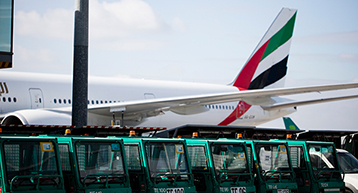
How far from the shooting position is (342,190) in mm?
8891

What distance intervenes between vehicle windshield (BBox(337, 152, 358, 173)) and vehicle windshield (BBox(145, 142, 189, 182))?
4.98 metres

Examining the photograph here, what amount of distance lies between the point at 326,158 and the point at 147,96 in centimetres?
1013

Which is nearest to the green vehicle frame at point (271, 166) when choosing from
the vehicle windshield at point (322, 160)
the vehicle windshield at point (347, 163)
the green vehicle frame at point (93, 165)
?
the vehicle windshield at point (322, 160)

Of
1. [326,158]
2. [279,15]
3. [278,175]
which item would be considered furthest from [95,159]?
[279,15]

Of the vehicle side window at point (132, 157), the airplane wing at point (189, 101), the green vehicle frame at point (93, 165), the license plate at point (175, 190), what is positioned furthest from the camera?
the airplane wing at point (189, 101)

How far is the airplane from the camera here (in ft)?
47.6

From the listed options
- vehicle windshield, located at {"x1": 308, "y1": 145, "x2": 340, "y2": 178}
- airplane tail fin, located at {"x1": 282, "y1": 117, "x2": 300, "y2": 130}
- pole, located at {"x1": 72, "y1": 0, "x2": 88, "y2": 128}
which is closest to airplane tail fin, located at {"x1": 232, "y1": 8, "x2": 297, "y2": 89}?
airplane tail fin, located at {"x1": 282, "y1": 117, "x2": 300, "y2": 130}

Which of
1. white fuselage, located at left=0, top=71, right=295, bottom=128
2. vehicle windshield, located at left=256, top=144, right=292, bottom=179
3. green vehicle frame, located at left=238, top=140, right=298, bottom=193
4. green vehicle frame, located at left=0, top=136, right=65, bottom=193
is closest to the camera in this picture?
green vehicle frame, located at left=0, top=136, right=65, bottom=193

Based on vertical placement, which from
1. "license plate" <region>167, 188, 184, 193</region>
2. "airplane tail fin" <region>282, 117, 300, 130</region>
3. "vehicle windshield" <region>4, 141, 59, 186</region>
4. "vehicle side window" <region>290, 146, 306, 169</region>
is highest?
"vehicle windshield" <region>4, 141, 59, 186</region>

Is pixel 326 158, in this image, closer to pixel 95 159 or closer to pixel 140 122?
pixel 95 159

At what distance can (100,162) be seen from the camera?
625cm

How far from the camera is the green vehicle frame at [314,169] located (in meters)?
8.65

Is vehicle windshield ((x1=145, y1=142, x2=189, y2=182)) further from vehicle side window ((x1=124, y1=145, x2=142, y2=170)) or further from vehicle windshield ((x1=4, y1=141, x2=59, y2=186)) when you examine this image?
vehicle windshield ((x1=4, y1=141, x2=59, y2=186))

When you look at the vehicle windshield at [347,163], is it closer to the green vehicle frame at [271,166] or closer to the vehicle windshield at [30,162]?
the green vehicle frame at [271,166]
